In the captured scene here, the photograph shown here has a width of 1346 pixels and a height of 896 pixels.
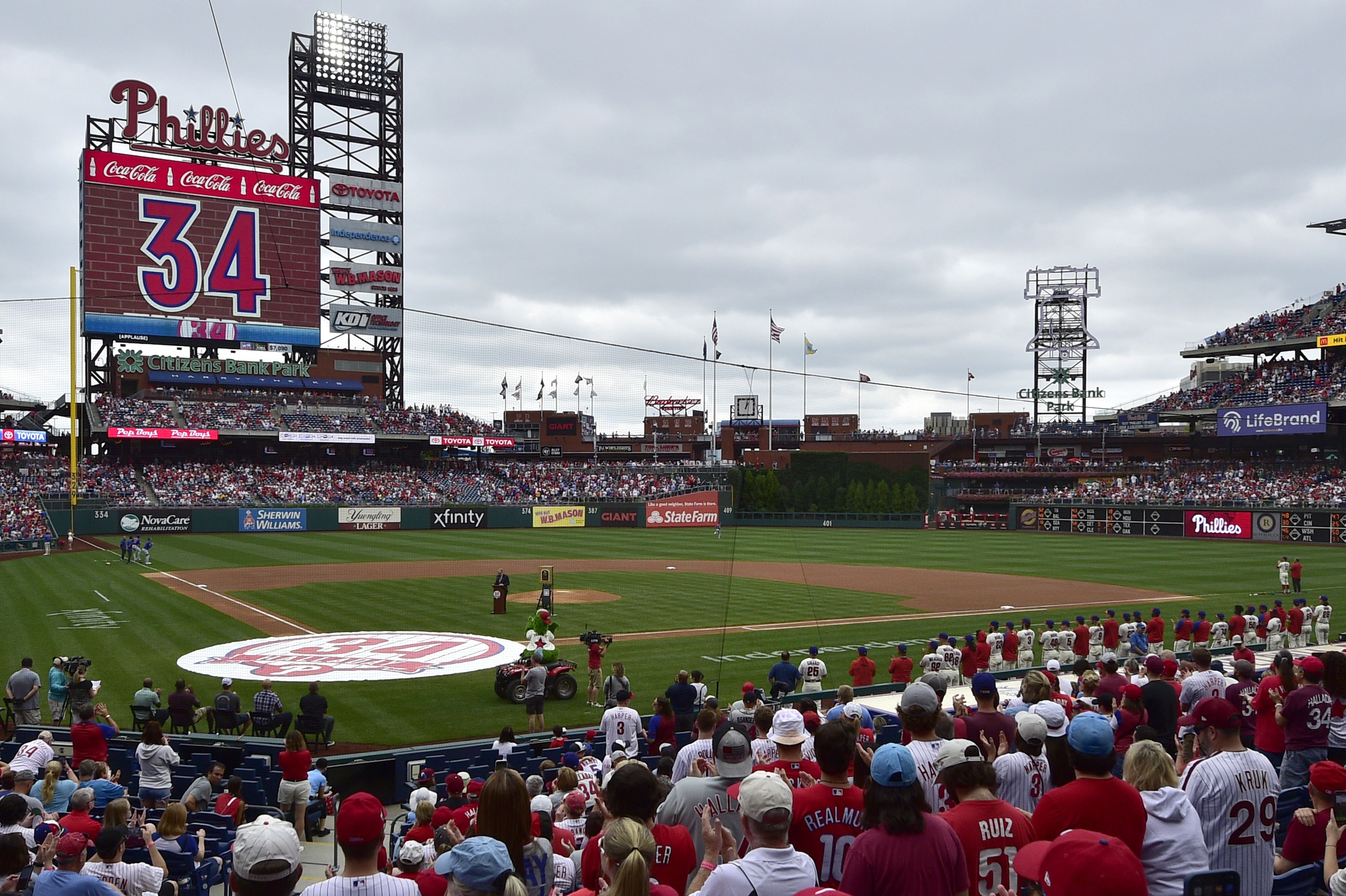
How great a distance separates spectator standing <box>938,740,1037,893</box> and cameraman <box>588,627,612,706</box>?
1421 cm

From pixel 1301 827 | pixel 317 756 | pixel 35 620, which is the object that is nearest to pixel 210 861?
pixel 317 756

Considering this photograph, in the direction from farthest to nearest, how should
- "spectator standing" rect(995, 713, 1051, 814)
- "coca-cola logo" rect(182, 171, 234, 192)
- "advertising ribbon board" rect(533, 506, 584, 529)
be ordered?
"advertising ribbon board" rect(533, 506, 584, 529), "coca-cola logo" rect(182, 171, 234, 192), "spectator standing" rect(995, 713, 1051, 814)

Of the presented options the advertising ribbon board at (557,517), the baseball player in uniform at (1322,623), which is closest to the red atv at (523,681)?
the baseball player in uniform at (1322,623)

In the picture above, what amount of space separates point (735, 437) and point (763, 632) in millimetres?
79763

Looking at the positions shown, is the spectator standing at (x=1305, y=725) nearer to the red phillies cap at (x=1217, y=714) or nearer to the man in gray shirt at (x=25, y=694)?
the red phillies cap at (x=1217, y=714)

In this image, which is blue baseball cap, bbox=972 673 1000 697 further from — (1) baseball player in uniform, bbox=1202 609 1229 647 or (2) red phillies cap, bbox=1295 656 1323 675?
(1) baseball player in uniform, bbox=1202 609 1229 647

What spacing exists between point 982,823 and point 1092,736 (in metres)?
0.69

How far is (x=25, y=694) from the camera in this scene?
15711 millimetres

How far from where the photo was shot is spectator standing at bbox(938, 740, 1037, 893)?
4.58m

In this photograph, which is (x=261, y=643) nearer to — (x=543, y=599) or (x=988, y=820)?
(x=543, y=599)

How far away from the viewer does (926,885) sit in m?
4.05

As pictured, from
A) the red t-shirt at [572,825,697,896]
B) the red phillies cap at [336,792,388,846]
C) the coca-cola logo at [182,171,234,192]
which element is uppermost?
the coca-cola logo at [182,171,234,192]

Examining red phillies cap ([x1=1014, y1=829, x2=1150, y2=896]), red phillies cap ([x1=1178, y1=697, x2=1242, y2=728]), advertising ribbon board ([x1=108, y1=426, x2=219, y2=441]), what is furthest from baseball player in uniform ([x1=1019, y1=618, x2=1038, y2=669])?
advertising ribbon board ([x1=108, y1=426, x2=219, y2=441])

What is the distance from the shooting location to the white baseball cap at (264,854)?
394 cm
